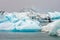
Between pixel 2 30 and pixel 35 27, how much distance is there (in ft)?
0.88

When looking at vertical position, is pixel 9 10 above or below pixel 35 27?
above

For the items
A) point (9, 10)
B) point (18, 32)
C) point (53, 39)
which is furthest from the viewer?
point (9, 10)

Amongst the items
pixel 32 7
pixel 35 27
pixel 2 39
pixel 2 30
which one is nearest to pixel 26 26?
pixel 35 27

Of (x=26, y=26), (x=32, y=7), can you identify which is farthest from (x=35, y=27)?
(x=32, y=7)

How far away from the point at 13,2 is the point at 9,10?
140 millimetres

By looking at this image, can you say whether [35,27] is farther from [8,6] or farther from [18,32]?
[8,6]

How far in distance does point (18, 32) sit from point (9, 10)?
52.7 inches

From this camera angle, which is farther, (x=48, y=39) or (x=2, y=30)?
(x=2, y=30)

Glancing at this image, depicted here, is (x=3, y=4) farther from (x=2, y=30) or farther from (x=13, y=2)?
(x=2, y=30)

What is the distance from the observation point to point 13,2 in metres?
2.53

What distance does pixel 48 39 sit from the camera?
98cm

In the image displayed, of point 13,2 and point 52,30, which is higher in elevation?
point 13,2

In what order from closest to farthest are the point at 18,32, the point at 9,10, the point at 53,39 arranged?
the point at 53,39 → the point at 18,32 → the point at 9,10

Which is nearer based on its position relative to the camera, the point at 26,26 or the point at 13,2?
the point at 26,26
